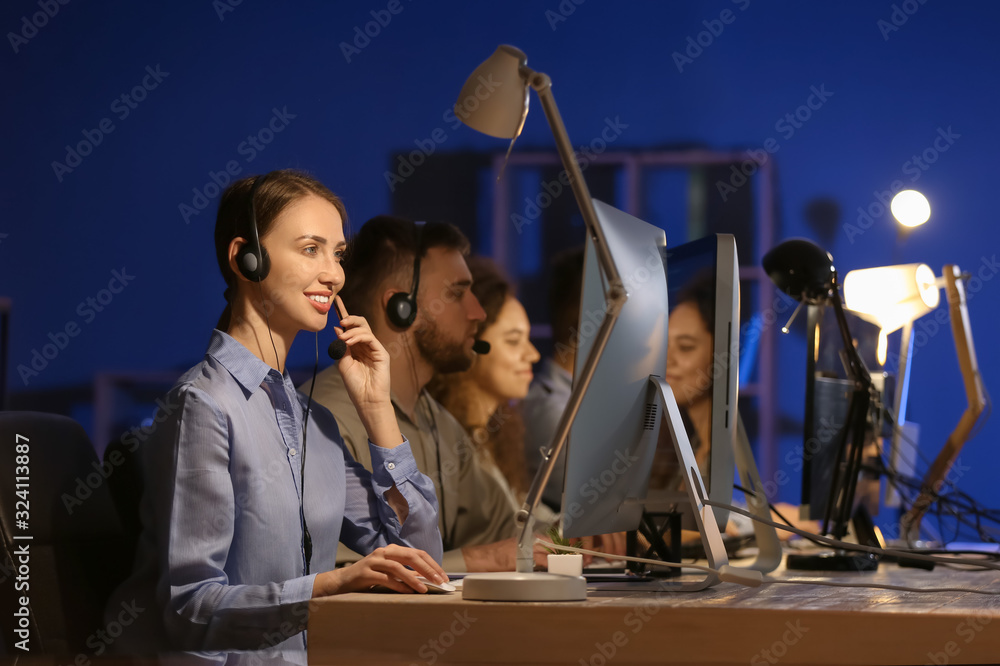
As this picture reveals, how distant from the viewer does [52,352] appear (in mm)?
2266

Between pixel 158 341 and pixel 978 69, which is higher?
pixel 978 69

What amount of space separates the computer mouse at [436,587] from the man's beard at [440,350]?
4.71ft

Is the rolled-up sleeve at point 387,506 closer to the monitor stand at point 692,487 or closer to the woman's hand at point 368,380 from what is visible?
the woman's hand at point 368,380

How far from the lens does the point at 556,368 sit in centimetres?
293

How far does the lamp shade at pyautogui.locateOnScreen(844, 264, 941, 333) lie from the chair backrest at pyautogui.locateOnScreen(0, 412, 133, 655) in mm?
1706

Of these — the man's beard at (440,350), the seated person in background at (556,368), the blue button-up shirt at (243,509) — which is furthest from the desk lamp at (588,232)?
the seated person in background at (556,368)

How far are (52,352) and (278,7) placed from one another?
1.12 meters

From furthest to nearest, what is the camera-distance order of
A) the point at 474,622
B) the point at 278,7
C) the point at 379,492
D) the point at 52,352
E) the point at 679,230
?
the point at 679,230 → the point at 278,7 → the point at 52,352 → the point at 379,492 → the point at 474,622

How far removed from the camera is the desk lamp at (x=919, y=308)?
2.18 m

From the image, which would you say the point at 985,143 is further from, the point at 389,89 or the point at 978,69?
the point at 389,89

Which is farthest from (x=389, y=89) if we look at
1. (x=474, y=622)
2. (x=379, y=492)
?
(x=474, y=622)

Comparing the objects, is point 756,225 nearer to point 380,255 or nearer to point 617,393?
point 380,255

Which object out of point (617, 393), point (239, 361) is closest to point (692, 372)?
point (617, 393)

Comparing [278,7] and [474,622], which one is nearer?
[474,622]
